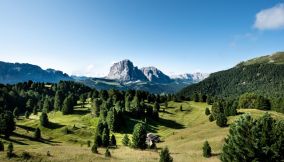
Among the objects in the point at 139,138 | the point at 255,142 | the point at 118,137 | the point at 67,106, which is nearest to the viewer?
the point at 255,142

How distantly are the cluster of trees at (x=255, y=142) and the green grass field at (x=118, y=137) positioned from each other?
20857 millimetres

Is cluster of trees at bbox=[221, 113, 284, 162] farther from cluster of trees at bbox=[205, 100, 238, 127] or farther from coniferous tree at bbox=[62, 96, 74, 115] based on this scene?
coniferous tree at bbox=[62, 96, 74, 115]

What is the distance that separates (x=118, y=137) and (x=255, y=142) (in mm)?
95848

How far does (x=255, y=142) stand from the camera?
41.8 meters

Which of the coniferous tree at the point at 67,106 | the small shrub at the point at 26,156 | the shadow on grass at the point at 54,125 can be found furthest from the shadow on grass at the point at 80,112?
the small shrub at the point at 26,156

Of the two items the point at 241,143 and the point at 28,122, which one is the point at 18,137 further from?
the point at 241,143

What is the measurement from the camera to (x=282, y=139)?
43500mm

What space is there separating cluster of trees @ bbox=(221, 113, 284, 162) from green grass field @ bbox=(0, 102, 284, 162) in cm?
2086

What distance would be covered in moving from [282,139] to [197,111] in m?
154

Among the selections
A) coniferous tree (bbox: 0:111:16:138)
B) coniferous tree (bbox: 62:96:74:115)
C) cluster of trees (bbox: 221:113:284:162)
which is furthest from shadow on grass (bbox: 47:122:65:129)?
cluster of trees (bbox: 221:113:284:162)

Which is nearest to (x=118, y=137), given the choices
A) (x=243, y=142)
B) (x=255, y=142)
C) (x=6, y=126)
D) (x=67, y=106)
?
(x=6, y=126)

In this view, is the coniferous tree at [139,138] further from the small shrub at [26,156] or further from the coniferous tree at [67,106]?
the coniferous tree at [67,106]

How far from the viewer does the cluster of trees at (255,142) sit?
137ft

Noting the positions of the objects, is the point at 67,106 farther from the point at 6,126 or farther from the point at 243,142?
the point at 243,142
